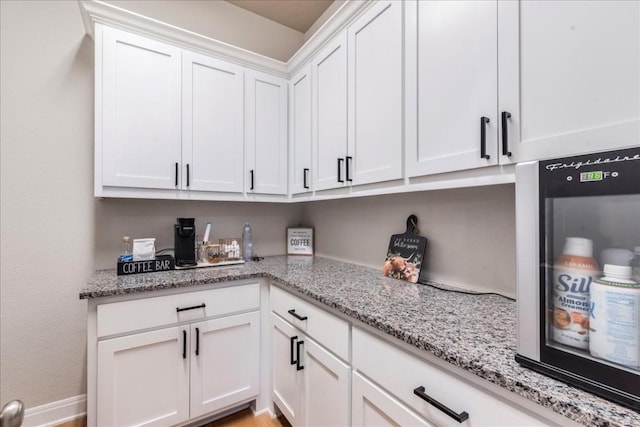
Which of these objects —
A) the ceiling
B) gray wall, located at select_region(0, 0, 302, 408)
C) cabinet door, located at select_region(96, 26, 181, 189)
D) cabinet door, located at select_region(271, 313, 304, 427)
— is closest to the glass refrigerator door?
cabinet door, located at select_region(271, 313, 304, 427)

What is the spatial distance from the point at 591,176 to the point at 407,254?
1.01m

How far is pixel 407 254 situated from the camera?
1.52 m

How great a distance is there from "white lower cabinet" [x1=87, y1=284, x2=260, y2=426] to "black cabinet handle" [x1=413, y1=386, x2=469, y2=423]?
110 cm

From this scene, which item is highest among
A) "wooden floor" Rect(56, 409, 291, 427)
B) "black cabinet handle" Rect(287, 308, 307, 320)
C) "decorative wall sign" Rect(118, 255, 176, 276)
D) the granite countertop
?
"decorative wall sign" Rect(118, 255, 176, 276)

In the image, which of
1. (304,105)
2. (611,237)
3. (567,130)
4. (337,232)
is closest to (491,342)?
(611,237)

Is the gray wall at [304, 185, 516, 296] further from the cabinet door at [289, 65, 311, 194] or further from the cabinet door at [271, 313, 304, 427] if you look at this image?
the cabinet door at [271, 313, 304, 427]

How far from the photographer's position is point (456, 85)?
3.39 feet

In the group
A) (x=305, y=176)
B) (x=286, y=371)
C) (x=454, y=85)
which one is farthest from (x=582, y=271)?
(x=305, y=176)

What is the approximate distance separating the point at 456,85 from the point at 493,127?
0.72 ft

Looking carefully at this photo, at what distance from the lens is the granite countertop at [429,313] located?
0.55 metres

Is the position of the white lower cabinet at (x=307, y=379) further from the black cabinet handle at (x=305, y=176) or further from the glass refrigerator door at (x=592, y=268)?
the black cabinet handle at (x=305, y=176)

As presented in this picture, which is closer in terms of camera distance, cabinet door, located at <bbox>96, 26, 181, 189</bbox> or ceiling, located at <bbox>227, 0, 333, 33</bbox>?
cabinet door, located at <bbox>96, 26, 181, 189</bbox>

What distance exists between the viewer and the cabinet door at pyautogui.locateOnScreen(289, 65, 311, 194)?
75.5 inches

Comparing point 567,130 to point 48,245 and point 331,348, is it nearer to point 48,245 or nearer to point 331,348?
point 331,348
